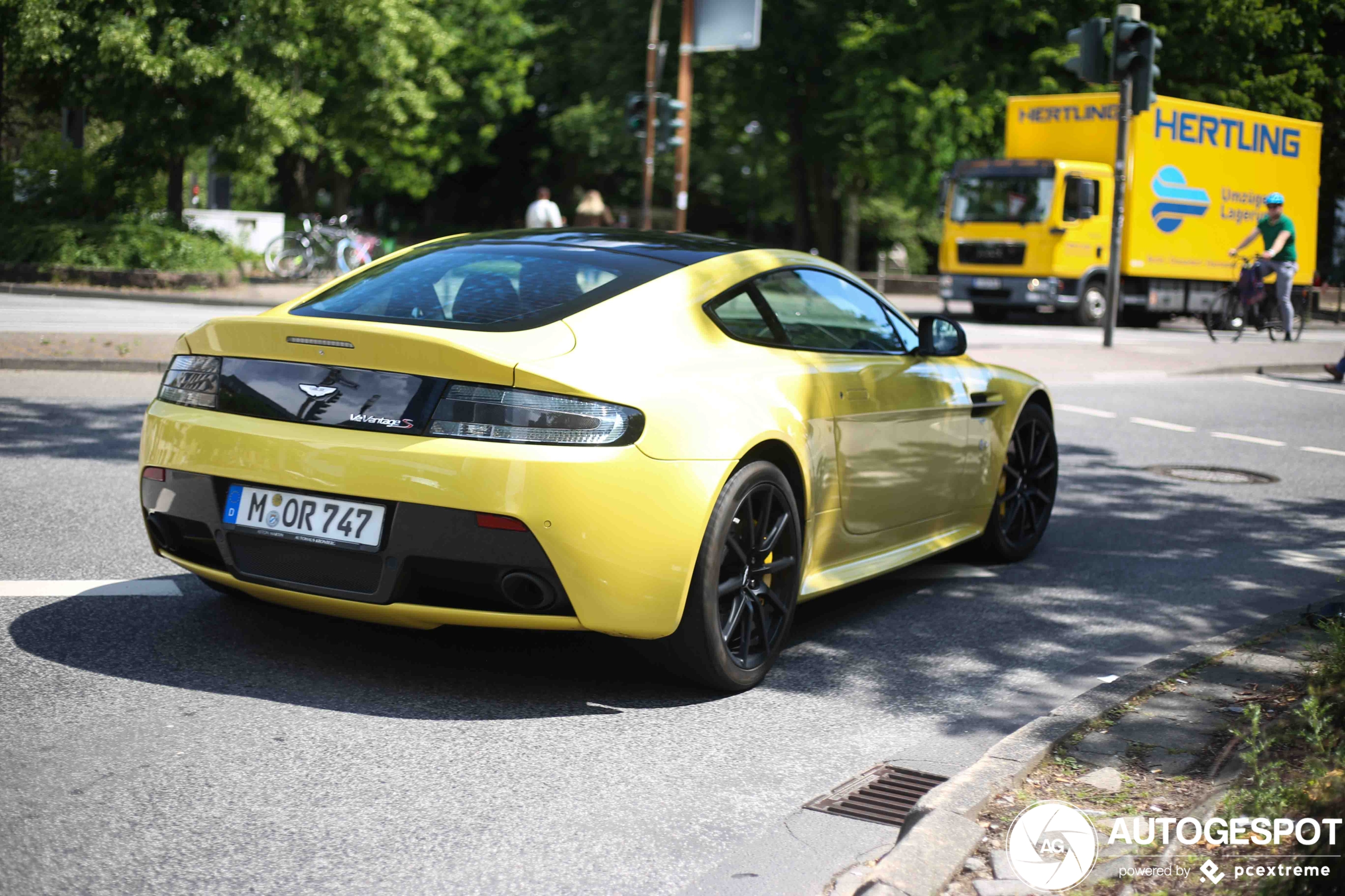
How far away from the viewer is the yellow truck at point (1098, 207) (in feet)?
82.7

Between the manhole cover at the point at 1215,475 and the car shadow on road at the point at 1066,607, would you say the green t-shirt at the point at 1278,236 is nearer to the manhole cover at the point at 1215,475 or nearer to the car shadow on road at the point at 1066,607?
the manhole cover at the point at 1215,475

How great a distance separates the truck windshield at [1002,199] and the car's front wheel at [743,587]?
70.8 feet

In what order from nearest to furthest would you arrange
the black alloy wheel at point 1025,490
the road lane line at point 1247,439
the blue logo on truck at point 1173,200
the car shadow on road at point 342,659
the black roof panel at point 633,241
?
the car shadow on road at point 342,659, the black roof panel at point 633,241, the black alloy wheel at point 1025,490, the road lane line at point 1247,439, the blue logo on truck at point 1173,200

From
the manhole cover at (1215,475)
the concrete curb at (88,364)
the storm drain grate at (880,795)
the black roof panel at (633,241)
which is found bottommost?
the storm drain grate at (880,795)

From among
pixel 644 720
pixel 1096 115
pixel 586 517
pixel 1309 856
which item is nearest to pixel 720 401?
pixel 586 517

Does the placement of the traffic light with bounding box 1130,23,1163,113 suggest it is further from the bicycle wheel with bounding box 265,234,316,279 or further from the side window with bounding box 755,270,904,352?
the bicycle wheel with bounding box 265,234,316,279

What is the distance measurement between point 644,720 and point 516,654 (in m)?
0.73

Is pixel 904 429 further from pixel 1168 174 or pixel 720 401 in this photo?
pixel 1168 174

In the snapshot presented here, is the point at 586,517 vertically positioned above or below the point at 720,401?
below

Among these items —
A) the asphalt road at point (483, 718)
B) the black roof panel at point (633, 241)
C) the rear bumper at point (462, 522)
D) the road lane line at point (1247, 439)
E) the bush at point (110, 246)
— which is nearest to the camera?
the asphalt road at point (483, 718)

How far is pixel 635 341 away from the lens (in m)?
4.39

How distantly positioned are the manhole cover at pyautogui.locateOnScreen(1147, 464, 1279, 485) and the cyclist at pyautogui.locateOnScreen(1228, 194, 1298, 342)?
11915mm

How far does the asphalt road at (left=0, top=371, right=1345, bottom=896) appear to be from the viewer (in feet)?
10.4

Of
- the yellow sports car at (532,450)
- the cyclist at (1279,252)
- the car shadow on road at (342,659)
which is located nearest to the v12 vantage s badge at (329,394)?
the yellow sports car at (532,450)
